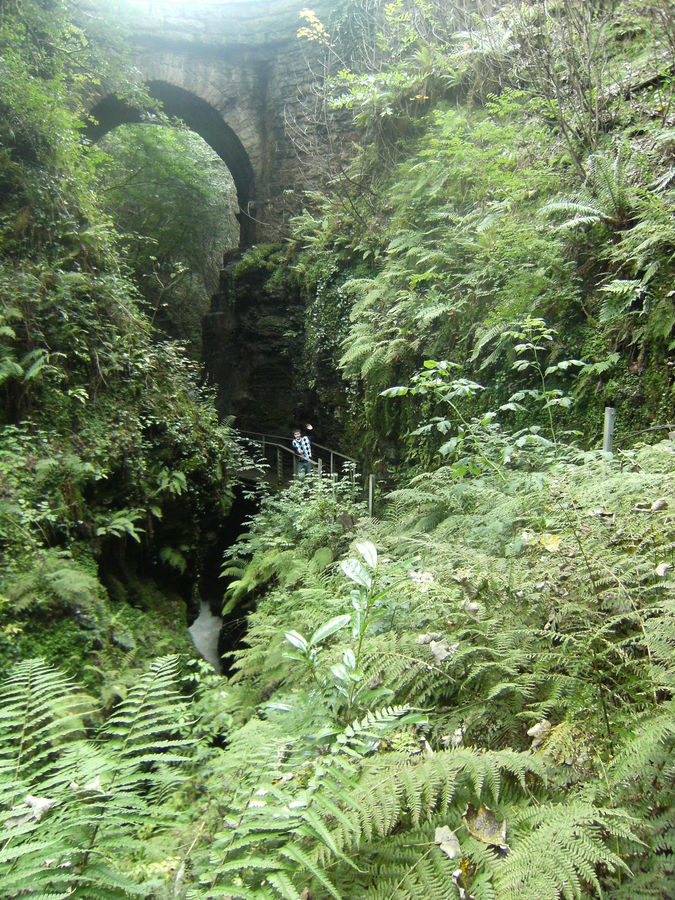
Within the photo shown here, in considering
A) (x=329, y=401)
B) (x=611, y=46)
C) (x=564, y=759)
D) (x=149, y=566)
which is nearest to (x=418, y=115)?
(x=611, y=46)

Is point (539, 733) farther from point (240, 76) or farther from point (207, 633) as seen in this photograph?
point (240, 76)

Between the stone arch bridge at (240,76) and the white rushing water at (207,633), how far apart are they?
34.6ft

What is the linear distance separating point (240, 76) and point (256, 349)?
791 centimetres

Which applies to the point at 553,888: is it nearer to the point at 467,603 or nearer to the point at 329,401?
the point at 467,603

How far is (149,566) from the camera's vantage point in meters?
7.26

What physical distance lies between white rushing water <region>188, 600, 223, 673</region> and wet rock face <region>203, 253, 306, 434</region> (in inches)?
216


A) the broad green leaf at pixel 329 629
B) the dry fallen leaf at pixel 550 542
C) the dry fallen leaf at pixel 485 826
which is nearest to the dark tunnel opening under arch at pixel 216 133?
the dry fallen leaf at pixel 550 542

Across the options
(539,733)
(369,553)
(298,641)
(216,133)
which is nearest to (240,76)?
(216,133)

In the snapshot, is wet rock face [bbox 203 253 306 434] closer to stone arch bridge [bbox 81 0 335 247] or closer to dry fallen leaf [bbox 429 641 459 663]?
stone arch bridge [bbox 81 0 335 247]

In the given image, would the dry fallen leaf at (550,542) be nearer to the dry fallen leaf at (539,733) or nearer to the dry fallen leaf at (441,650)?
the dry fallen leaf at (441,650)

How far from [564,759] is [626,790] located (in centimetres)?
18

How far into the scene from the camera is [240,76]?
1455 centimetres

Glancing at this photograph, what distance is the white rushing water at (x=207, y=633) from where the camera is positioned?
9867 mm

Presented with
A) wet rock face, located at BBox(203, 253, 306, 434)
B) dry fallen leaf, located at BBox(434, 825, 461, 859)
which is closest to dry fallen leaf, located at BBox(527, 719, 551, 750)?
dry fallen leaf, located at BBox(434, 825, 461, 859)
